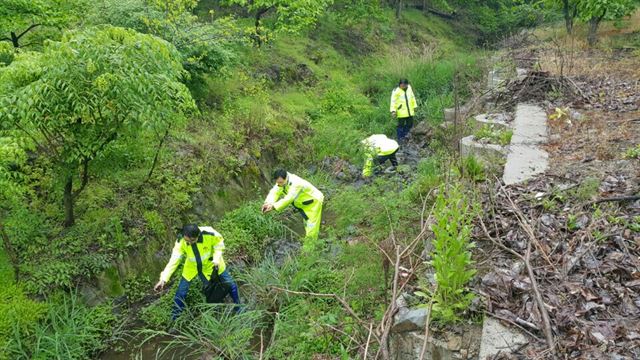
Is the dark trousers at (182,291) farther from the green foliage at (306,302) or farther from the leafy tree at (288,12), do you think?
the leafy tree at (288,12)

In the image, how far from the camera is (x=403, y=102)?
10812 millimetres

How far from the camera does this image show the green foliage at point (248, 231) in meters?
7.16

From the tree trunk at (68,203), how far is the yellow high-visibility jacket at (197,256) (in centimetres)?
168

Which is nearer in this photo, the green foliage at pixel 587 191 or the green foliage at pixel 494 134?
the green foliage at pixel 587 191

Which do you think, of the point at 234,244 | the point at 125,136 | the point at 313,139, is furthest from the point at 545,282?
the point at 313,139

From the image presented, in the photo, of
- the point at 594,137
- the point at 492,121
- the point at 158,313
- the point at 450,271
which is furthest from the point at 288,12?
the point at 450,271

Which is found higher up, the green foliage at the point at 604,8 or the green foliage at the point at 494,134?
the green foliage at the point at 604,8

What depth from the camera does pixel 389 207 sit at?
6352 mm

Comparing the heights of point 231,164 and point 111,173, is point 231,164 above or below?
below

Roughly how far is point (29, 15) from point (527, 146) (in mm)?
7443

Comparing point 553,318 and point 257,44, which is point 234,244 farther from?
point 257,44

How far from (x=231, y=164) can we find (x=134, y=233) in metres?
2.49

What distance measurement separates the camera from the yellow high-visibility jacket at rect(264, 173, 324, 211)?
22.3 feet

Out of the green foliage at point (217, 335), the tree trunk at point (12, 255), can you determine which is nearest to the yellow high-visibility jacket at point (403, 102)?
the green foliage at point (217, 335)
